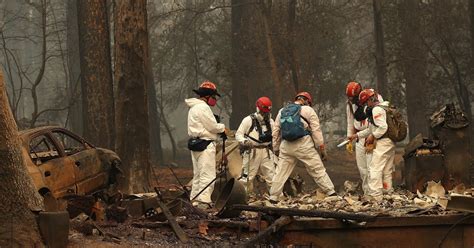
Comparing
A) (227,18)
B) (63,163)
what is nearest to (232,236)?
(63,163)

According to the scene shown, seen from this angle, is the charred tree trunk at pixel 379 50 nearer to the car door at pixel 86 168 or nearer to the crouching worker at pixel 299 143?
the crouching worker at pixel 299 143

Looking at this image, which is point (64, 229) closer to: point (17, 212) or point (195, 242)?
point (17, 212)

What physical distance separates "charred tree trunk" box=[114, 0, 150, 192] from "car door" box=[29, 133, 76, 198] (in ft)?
12.3

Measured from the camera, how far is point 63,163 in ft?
47.8

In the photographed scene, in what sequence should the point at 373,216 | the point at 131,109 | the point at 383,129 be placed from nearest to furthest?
the point at 373,216
the point at 383,129
the point at 131,109

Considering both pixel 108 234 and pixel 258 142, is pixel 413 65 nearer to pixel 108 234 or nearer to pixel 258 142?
pixel 258 142

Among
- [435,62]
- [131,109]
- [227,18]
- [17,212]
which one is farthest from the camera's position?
[227,18]

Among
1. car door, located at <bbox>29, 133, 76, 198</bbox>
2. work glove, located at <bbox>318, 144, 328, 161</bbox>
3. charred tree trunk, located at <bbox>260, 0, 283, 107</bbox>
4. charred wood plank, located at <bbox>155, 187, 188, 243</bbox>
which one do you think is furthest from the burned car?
charred tree trunk, located at <bbox>260, 0, 283, 107</bbox>

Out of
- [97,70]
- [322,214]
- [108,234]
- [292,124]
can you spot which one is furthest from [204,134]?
[97,70]

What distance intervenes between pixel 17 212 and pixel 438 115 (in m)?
8.42

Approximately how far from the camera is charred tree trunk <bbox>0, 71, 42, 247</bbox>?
9.89m

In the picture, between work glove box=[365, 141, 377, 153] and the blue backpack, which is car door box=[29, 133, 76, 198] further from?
work glove box=[365, 141, 377, 153]

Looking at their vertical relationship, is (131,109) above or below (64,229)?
above

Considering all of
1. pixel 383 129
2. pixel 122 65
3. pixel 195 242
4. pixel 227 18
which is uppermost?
pixel 227 18
